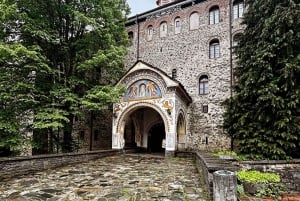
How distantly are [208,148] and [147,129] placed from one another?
15.2 ft

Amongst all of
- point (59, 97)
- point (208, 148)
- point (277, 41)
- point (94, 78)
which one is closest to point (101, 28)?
point (94, 78)

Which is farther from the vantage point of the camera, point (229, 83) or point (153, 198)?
point (229, 83)

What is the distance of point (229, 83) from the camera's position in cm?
1515

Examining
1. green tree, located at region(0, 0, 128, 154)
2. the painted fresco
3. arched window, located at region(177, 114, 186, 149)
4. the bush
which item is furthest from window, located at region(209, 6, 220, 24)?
the bush

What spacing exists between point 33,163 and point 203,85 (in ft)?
38.7

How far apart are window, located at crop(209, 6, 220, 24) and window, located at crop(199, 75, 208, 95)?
3.90 metres

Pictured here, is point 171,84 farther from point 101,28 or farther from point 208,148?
point 208,148

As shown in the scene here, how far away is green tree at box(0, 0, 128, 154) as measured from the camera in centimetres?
950

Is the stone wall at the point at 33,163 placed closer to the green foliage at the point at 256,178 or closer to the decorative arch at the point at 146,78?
the decorative arch at the point at 146,78

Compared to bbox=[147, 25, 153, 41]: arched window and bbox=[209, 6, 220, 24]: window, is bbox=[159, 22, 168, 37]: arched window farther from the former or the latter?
bbox=[209, 6, 220, 24]: window

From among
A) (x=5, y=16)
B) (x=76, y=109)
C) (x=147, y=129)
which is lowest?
(x=147, y=129)

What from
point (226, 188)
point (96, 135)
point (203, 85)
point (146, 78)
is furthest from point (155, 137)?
point (226, 188)

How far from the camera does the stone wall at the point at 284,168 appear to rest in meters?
7.89

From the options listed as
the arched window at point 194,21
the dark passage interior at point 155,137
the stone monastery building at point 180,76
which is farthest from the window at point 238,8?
the dark passage interior at point 155,137
